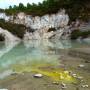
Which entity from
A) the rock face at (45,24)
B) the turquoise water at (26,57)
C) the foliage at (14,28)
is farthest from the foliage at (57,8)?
the turquoise water at (26,57)

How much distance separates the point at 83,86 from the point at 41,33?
74432mm

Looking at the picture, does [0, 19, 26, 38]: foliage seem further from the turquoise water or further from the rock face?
the turquoise water

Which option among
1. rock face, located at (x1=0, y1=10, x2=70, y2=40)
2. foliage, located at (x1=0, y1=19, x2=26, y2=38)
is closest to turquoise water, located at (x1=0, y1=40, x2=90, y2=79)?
foliage, located at (x1=0, y1=19, x2=26, y2=38)

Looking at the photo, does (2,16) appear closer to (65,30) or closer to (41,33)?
(41,33)

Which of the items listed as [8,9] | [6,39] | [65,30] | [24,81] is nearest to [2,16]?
[8,9]

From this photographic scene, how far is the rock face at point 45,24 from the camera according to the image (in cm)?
8738

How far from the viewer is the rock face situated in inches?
3440

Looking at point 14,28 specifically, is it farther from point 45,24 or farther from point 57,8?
point 57,8

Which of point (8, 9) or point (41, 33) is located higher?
point (8, 9)

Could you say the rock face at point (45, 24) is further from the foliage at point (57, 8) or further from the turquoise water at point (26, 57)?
the turquoise water at point (26, 57)

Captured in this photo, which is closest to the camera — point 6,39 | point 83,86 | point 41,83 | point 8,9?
point 83,86

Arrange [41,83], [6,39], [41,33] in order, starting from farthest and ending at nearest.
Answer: [41,33] → [6,39] → [41,83]

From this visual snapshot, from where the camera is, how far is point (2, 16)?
301 feet

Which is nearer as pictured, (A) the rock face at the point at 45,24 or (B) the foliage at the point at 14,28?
(B) the foliage at the point at 14,28
